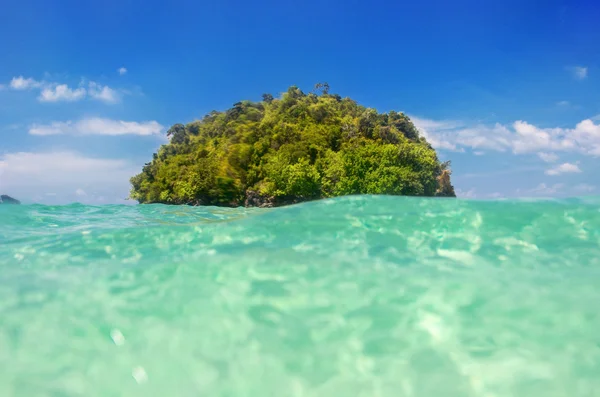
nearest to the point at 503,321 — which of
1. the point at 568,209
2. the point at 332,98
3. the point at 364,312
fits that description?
the point at 364,312

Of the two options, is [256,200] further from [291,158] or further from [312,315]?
[312,315]

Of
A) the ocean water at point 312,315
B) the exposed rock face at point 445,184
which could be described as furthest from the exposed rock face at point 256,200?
the ocean water at point 312,315

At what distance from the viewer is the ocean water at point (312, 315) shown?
3730 mm

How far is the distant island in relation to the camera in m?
A: 38.9

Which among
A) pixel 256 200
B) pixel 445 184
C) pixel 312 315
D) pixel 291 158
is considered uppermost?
pixel 291 158

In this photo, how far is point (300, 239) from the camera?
300 inches

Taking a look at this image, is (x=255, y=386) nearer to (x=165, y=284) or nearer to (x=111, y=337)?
(x=111, y=337)

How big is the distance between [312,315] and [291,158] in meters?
38.5

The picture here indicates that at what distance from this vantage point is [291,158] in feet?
140

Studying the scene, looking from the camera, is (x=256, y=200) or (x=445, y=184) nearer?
(x=256, y=200)

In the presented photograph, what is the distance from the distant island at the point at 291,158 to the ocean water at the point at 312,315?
30686mm

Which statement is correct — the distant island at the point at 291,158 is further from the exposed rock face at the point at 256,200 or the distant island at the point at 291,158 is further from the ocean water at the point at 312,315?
the ocean water at the point at 312,315

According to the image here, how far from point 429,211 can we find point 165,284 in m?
5.56

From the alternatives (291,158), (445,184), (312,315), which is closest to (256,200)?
(291,158)
